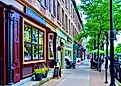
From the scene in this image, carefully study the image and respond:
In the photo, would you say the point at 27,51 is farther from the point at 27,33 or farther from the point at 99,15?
the point at 99,15

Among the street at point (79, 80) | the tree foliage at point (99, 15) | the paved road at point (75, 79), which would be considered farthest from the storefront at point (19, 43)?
the tree foliage at point (99, 15)

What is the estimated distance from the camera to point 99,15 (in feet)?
98.2

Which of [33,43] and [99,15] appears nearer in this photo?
[33,43]

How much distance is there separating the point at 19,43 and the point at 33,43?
11.1 feet

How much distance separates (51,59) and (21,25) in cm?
965

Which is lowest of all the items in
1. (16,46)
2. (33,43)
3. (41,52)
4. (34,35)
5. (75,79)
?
(75,79)

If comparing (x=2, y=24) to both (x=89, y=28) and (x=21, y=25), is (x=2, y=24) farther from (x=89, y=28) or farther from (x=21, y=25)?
(x=89, y=28)

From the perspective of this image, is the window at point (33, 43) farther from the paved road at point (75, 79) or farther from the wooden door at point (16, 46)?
the paved road at point (75, 79)

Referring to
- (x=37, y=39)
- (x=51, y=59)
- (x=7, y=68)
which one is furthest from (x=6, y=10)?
(x=51, y=59)

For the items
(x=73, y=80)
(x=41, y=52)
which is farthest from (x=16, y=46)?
(x=41, y=52)

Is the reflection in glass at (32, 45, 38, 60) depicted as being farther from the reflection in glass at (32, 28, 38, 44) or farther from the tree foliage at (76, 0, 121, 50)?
the tree foliage at (76, 0, 121, 50)

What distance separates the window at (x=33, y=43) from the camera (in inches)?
606

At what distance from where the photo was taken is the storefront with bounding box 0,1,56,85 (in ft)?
38.2

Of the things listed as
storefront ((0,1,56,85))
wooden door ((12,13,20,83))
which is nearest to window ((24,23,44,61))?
storefront ((0,1,56,85))
